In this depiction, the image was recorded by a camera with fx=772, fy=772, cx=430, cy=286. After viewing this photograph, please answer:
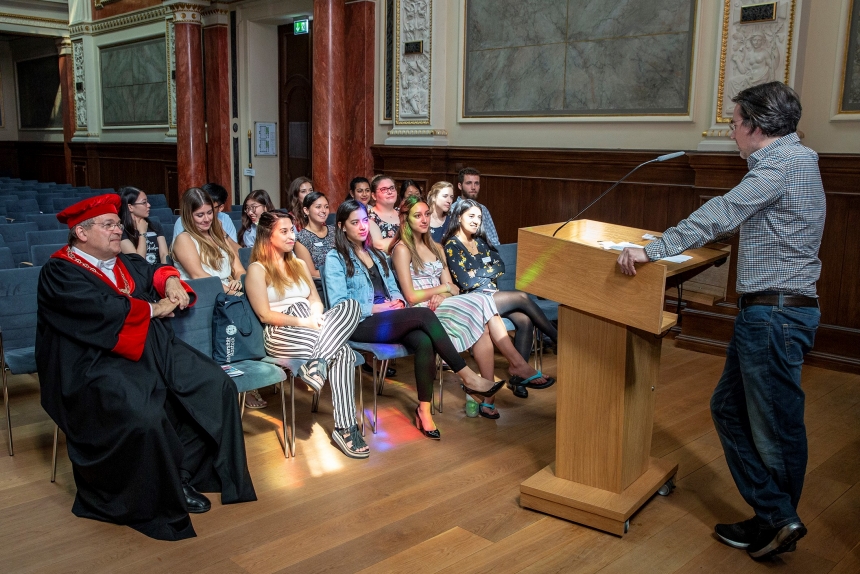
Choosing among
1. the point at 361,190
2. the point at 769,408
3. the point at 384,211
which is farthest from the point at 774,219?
the point at 361,190

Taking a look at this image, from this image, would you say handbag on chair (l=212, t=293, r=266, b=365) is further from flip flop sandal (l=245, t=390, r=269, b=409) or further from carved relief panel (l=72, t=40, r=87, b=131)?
carved relief panel (l=72, t=40, r=87, b=131)

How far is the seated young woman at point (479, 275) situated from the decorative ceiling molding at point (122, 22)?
8.05m

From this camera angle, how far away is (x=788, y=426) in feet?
8.48

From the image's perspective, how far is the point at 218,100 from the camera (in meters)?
10.1

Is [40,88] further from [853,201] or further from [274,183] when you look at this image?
[853,201]

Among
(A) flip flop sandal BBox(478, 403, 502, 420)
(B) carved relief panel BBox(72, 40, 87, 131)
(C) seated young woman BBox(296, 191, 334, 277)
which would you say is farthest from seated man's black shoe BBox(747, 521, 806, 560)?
(B) carved relief panel BBox(72, 40, 87, 131)

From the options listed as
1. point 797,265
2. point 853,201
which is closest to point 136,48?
point 853,201

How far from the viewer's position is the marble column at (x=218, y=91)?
9898mm

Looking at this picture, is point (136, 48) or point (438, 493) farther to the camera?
point (136, 48)

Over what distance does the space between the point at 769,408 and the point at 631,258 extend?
0.69 meters

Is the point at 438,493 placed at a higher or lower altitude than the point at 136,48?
lower

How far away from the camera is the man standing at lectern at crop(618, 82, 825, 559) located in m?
2.51

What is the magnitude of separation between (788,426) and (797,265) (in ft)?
1.77

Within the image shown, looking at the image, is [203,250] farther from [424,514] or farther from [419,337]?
[424,514]
